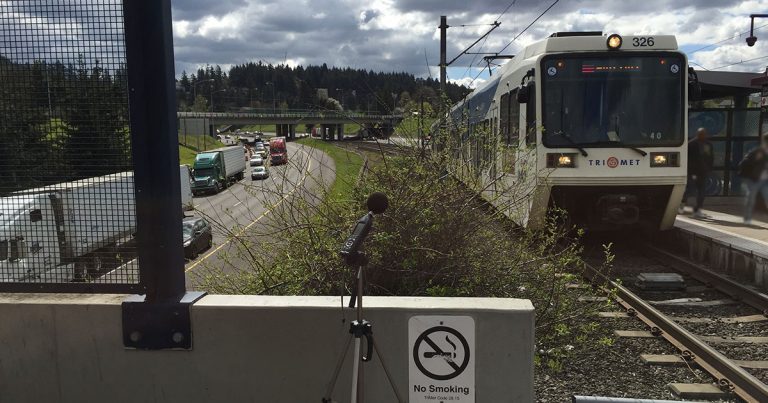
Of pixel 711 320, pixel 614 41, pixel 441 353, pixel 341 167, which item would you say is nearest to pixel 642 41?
pixel 614 41

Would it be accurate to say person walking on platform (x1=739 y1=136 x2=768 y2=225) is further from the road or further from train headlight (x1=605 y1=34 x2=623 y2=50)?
train headlight (x1=605 y1=34 x2=623 y2=50)

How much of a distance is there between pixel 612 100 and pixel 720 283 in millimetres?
3271

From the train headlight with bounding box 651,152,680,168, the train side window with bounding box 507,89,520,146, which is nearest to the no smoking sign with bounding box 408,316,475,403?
the train headlight with bounding box 651,152,680,168

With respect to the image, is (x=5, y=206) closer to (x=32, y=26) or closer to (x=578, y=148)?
(x=32, y=26)

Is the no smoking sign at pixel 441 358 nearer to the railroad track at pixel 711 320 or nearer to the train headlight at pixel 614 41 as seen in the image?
the railroad track at pixel 711 320

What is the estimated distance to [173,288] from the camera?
3.93m

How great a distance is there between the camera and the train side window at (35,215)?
4137 millimetres

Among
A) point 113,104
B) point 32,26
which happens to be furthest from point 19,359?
point 32,26

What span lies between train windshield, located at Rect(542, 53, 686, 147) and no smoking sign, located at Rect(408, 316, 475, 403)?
1.97 metres

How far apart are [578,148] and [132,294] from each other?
18.6 feet

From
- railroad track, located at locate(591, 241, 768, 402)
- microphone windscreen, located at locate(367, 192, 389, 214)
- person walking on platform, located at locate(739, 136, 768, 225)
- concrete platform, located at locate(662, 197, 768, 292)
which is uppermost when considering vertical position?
person walking on platform, located at locate(739, 136, 768, 225)

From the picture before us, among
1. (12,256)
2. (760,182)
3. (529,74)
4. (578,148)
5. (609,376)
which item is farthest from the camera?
(529,74)

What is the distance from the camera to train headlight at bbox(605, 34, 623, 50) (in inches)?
292

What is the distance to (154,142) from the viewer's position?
381cm
